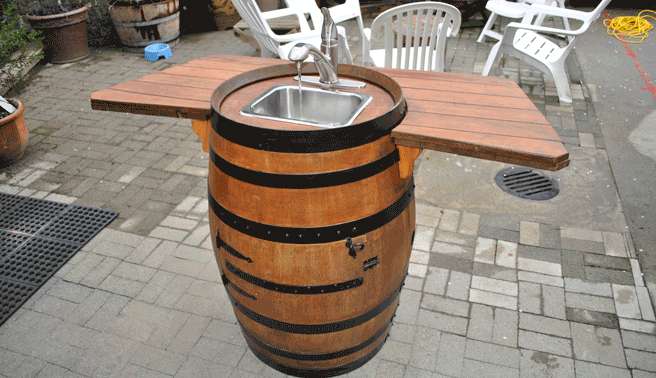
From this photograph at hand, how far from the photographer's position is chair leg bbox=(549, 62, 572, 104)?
16.6ft

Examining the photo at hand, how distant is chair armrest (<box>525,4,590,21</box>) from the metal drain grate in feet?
6.87

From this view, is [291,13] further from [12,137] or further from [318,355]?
[318,355]

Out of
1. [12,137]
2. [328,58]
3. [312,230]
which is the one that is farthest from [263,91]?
[12,137]

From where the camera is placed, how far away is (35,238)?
3.47m

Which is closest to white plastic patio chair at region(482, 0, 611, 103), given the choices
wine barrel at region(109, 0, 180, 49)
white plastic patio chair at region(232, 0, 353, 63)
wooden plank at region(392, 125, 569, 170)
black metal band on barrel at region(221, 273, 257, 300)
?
white plastic patio chair at region(232, 0, 353, 63)

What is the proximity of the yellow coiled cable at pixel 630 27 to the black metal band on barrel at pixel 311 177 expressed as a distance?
6981 mm

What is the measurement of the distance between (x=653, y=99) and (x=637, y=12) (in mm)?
3937

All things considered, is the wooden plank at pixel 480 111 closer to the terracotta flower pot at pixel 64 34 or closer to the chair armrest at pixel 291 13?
the chair armrest at pixel 291 13

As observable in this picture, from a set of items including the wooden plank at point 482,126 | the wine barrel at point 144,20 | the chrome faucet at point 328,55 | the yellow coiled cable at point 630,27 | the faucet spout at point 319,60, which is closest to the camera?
the wooden plank at point 482,126

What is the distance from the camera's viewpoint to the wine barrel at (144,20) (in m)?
6.67

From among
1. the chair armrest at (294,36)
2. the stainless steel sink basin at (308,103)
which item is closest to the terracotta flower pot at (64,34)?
the chair armrest at (294,36)

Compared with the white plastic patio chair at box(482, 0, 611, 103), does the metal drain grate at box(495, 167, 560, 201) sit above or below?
below

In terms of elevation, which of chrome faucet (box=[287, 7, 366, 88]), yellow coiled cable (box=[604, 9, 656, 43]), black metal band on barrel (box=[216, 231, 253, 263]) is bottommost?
yellow coiled cable (box=[604, 9, 656, 43])

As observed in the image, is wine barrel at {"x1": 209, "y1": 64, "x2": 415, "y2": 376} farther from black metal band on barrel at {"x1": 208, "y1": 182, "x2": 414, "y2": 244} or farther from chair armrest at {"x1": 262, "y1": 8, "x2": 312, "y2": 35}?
chair armrest at {"x1": 262, "y1": 8, "x2": 312, "y2": 35}
